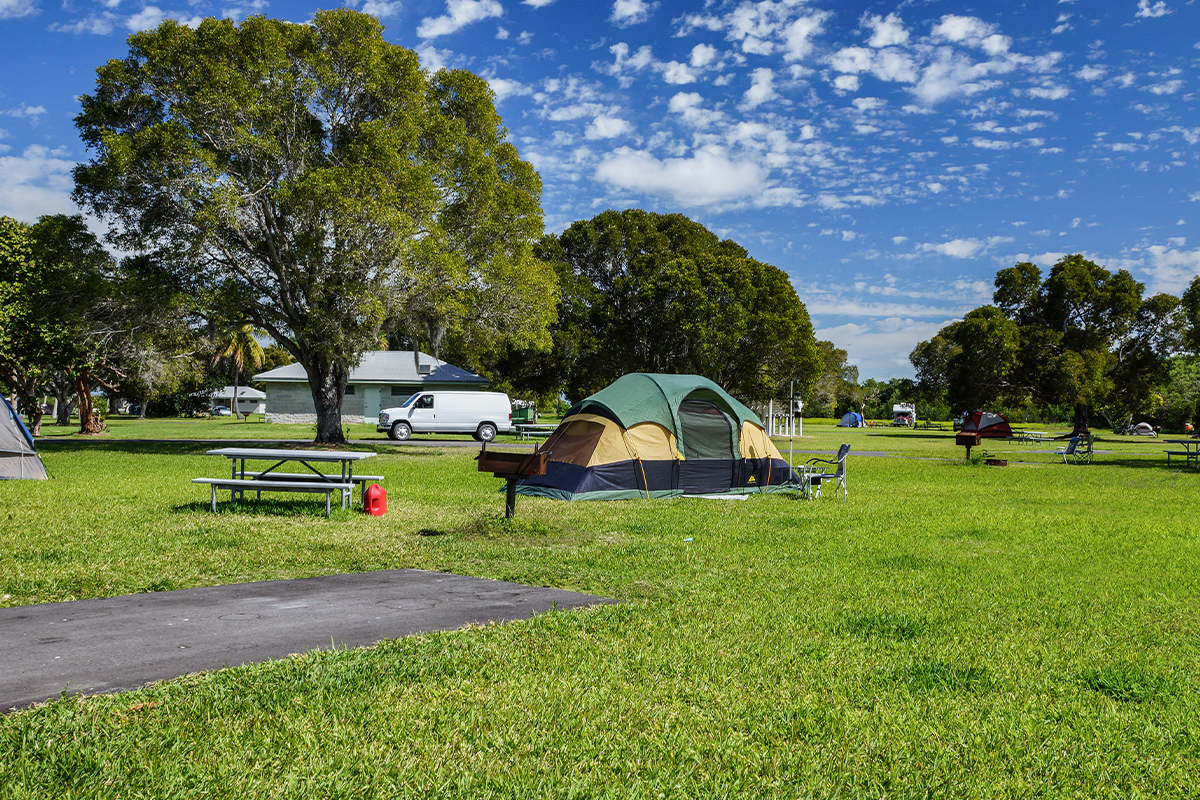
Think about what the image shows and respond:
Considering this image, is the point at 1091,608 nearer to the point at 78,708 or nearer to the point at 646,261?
the point at 78,708

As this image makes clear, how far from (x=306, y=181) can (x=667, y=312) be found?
17.8 meters

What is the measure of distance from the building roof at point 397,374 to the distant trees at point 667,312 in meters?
6.67

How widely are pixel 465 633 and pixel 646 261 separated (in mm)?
31362

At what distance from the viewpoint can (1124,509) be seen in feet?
40.6

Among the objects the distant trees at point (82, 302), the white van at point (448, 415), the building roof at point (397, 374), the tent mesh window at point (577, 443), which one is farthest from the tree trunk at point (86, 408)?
the tent mesh window at point (577, 443)

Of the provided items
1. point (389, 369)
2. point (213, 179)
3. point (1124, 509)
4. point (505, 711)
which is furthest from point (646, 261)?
point (505, 711)

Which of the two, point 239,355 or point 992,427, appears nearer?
point 992,427

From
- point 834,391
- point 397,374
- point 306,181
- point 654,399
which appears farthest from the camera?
point 834,391

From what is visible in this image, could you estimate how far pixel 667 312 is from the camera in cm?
3331

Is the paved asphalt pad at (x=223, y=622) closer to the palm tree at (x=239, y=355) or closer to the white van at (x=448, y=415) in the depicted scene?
the white van at (x=448, y=415)

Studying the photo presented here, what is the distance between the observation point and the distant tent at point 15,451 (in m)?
13.0

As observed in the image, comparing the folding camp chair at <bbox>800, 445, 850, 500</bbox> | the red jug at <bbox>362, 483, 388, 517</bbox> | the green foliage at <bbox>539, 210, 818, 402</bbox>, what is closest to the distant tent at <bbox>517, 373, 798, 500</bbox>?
the folding camp chair at <bbox>800, 445, 850, 500</bbox>

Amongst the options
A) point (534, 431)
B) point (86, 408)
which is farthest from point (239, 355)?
point (534, 431)

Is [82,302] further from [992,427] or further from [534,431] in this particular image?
[992,427]
